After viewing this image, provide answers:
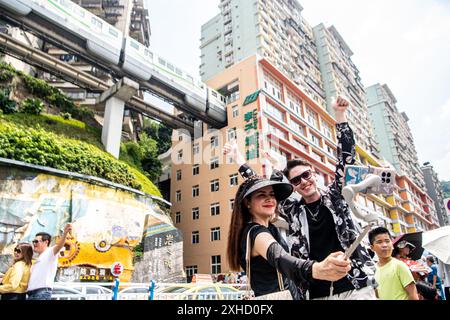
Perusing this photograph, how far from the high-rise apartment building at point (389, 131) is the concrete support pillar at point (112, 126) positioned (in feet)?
134

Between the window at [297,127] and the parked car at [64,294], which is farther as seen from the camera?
the window at [297,127]

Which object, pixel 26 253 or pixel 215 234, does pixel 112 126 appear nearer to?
pixel 215 234

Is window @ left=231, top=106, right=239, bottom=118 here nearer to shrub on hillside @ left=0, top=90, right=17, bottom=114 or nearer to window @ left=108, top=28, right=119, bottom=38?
window @ left=108, top=28, right=119, bottom=38

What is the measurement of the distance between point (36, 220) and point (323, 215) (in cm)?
1204

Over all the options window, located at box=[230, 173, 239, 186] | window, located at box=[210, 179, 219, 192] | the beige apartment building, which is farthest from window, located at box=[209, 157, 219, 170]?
window, located at box=[230, 173, 239, 186]

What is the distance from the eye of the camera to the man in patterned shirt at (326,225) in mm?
1590

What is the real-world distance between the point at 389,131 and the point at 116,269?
156ft

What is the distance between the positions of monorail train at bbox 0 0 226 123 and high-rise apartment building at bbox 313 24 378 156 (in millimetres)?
20606

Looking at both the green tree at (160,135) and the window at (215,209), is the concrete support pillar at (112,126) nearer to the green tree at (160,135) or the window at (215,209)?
the window at (215,209)

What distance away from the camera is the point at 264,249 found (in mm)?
1259

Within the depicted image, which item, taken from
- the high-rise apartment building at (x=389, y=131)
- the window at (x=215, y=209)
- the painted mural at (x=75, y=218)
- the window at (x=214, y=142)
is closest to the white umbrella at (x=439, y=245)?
the painted mural at (x=75, y=218)

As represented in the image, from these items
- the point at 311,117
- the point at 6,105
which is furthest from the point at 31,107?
the point at 311,117
